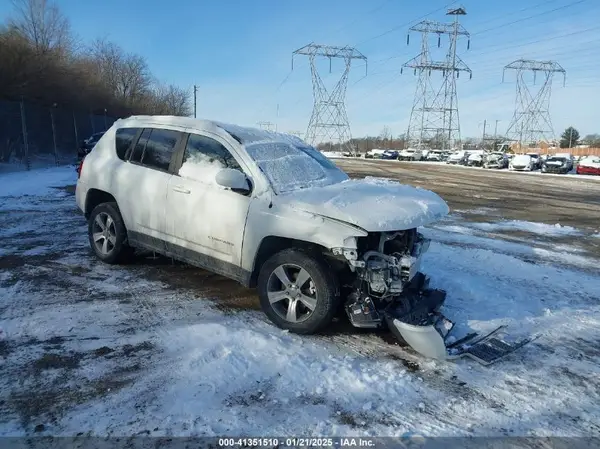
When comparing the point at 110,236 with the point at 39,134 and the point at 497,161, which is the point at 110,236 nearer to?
the point at 39,134

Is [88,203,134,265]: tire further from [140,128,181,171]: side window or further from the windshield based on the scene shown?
the windshield

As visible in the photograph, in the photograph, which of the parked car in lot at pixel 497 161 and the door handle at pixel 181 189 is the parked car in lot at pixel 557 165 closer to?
the parked car in lot at pixel 497 161

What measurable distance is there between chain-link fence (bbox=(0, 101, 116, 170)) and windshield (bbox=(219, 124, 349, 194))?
16.5m

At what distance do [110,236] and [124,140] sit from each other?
124cm

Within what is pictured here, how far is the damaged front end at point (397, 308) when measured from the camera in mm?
3736

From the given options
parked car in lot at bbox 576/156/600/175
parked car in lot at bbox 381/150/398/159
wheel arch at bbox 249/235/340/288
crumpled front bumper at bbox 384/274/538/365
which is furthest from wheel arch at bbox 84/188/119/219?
parked car in lot at bbox 381/150/398/159

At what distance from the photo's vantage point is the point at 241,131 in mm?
5098

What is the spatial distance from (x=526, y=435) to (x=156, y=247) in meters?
4.05

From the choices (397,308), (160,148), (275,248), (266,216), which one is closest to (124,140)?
(160,148)

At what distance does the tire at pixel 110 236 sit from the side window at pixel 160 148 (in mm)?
830

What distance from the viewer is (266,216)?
4.21 m

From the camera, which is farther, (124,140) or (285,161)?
(124,140)

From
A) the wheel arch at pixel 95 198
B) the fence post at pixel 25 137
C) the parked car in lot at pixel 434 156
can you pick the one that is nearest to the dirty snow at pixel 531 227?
the wheel arch at pixel 95 198

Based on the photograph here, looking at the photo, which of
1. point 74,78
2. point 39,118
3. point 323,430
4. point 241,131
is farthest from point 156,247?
point 74,78
